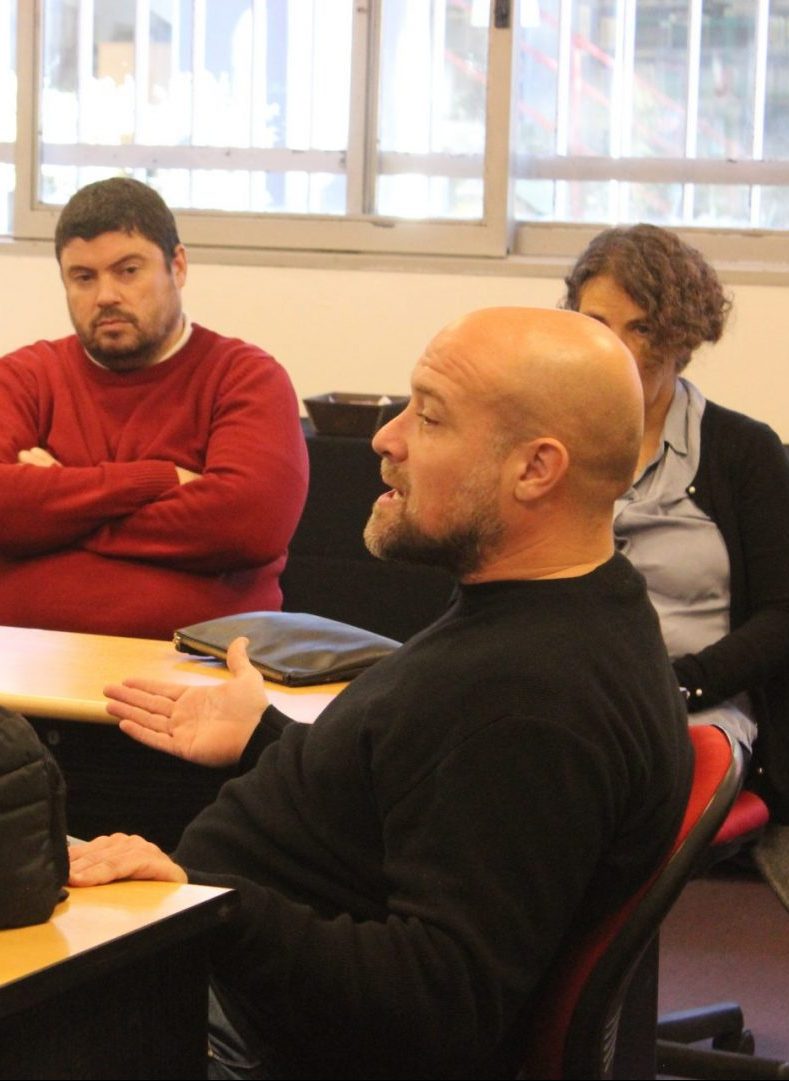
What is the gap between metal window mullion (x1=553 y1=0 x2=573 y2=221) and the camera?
4.02 meters

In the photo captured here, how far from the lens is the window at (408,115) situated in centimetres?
396

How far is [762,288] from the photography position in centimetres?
365

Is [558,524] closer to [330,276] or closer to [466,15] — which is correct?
[330,276]

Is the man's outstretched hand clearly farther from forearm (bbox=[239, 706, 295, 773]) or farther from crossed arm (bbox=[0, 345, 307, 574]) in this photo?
crossed arm (bbox=[0, 345, 307, 574])

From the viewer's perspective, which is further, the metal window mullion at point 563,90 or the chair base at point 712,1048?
the metal window mullion at point 563,90

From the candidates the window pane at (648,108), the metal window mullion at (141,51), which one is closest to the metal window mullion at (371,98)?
the window pane at (648,108)

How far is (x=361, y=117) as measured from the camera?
4141 mm

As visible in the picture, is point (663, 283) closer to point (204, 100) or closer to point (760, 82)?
point (760, 82)

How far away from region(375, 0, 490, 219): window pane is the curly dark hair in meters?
1.54

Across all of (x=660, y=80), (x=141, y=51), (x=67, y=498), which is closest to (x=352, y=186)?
(x=141, y=51)

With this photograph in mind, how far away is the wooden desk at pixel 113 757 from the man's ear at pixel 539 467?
0.73 m

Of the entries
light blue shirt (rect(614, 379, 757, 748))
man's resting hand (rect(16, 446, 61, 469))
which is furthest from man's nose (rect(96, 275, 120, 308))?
light blue shirt (rect(614, 379, 757, 748))

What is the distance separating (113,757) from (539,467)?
1.04 meters

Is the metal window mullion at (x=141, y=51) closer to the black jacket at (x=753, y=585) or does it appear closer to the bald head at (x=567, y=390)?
the black jacket at (x=753, y=585)
